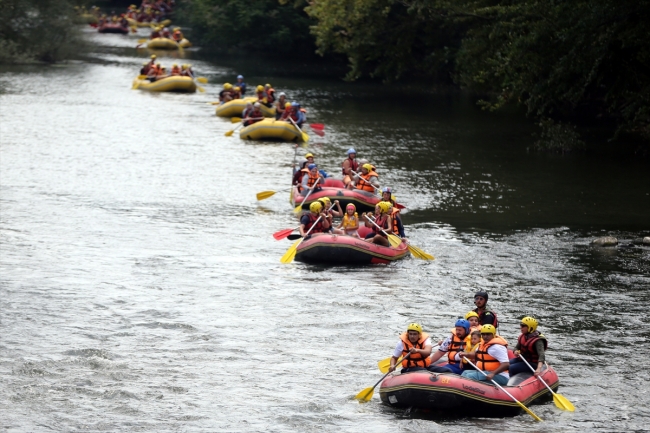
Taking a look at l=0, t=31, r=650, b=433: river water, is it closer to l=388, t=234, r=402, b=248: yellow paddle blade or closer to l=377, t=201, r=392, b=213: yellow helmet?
l=388, t=234, r=402, b=248: yellow paddle blade

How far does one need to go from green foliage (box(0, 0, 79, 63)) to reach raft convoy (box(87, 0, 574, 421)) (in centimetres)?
1594

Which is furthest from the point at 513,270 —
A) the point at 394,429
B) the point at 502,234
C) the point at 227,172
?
the point at 227,172

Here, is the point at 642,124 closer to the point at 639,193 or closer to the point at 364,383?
the point at 639,193


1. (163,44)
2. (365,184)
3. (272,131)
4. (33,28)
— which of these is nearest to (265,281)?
(365,184)

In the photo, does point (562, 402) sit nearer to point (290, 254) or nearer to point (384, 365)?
point (384, 365)

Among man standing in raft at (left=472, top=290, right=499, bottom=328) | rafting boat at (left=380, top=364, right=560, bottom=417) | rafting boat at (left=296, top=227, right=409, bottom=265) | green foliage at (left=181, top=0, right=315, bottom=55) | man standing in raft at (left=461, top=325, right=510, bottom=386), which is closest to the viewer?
rafting boat at (left=380, top=364, right=560, bottom=417)

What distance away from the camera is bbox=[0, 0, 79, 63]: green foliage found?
55.3 metres

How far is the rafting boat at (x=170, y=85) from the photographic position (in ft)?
164

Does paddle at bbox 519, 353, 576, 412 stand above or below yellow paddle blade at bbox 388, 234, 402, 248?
below

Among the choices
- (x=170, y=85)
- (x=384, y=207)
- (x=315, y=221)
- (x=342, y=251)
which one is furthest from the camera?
(x=170, y=85)

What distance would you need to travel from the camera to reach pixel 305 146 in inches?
1423

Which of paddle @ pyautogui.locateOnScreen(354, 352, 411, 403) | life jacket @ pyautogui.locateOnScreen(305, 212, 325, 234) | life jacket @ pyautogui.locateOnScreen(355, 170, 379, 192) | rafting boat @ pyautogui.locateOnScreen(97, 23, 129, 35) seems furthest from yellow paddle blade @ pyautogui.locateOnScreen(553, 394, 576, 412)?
rafting boat @ pyautogui.locateOnScreen(97, 23, 129, 35)

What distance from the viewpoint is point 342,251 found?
2155cm

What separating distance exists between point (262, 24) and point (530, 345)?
51.1 meters
